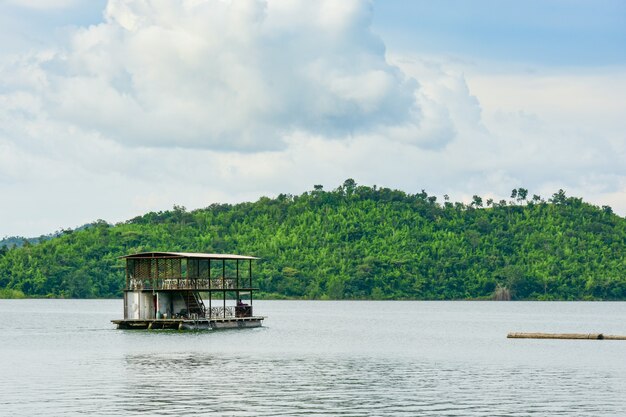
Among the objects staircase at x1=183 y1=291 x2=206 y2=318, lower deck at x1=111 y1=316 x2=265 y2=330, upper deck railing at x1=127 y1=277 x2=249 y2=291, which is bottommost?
lower deck at x1=111 y1=316 x2=265 y2=330

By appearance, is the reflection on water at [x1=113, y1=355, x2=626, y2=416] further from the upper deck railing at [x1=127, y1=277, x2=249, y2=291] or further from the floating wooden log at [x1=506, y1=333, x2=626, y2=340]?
the upper deck railing at [x1=127, y1=277, x2=249, y2=291]

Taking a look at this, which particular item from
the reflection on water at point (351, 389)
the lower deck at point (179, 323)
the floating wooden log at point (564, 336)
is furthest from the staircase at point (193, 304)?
the floating wooden log at point (564, 336)

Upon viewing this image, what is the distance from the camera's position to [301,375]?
192 ft

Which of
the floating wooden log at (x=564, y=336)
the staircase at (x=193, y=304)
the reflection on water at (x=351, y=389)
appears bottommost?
the reflection on water at (x=351, y=389)

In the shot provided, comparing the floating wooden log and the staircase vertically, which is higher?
the staircase

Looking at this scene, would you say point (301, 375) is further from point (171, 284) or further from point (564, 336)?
point (171, 284)

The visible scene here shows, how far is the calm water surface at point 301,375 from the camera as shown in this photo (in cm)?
4566

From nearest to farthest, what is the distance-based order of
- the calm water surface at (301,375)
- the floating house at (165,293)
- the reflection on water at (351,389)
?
the reflection on water at (351,389)
the calm water surface at (301,375)
the floating house at (165,293)

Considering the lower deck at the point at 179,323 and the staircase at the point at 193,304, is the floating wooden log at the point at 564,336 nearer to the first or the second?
the lower deck at the point at 179,323

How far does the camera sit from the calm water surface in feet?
150

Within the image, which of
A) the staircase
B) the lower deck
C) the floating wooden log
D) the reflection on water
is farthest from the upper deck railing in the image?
the floating wooden log

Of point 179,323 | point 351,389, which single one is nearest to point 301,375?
point 351,389

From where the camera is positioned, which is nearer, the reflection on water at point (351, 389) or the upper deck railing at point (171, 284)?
the reflection on water at point (351, 389)

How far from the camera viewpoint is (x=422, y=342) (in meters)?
89.7
